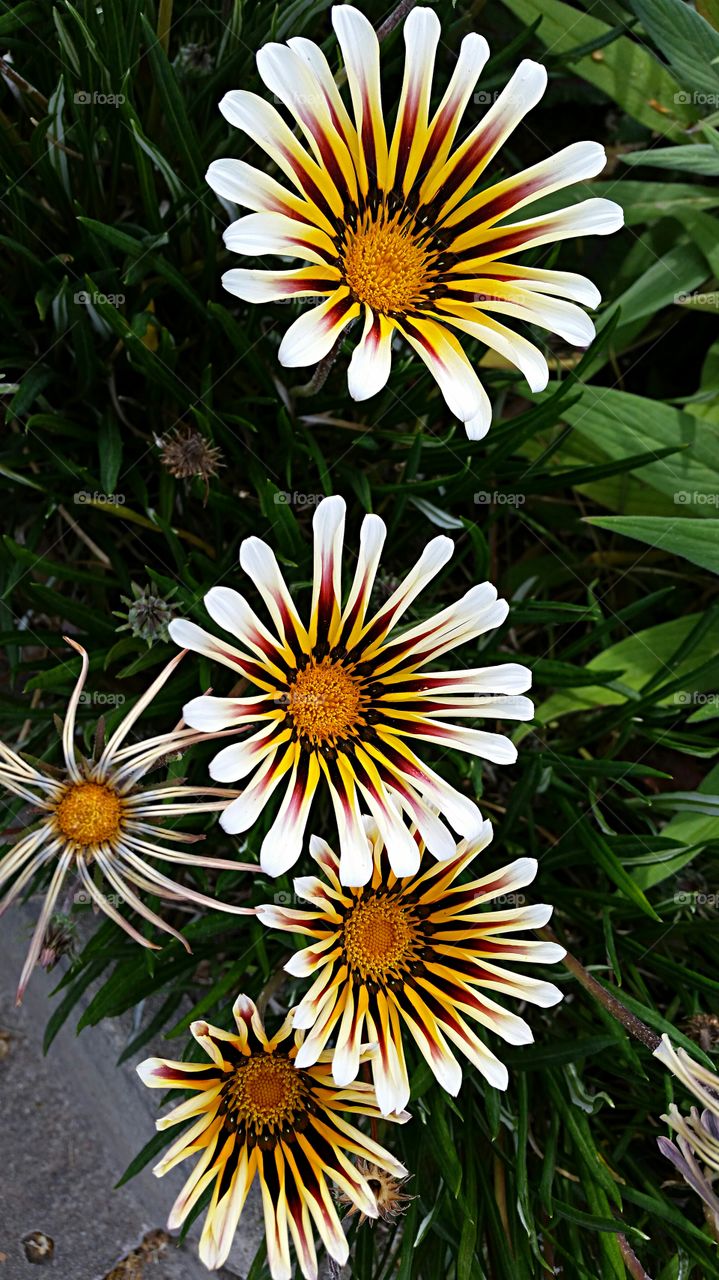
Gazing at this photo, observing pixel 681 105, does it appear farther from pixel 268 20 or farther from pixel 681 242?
pixel 268 20

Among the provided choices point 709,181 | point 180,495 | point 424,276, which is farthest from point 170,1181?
point 709,181

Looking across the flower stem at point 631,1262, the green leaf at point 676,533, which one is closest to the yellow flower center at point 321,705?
the green leaf at point 676,533

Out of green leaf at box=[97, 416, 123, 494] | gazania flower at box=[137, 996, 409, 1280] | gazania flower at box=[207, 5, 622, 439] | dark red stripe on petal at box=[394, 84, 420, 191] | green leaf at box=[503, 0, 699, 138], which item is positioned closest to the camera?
gazania flower at box=[207, 5, 622, 439]

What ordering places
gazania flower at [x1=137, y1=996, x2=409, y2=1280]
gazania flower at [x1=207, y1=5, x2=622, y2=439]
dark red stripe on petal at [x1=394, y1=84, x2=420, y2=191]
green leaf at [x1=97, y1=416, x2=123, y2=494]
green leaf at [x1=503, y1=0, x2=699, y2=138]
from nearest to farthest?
gazania flower at [x1=207, y1=5, x2=622, y2=439] < dark red stripe on petal at [x1=394, y1=84, x2=420, y2=191] < gazania flower at [x1=137, y1=996, x2=409, y2=1280] < green leaf at [x1=97, y1=416, x2=123, y2=494] < green leaf at [x1=503, y1=0, x2=699, y2=138]

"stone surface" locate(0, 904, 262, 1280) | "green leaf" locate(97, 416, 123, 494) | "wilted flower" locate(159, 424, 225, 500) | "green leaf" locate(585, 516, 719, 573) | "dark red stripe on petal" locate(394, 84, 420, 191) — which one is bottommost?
"stone surface" locate(0, 904, 262, 1280)

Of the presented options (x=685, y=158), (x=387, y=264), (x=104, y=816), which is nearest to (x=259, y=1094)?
(x=104, y=816)

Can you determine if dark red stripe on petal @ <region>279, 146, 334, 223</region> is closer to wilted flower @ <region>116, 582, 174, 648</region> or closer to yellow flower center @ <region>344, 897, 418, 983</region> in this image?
wilted flower @ <region>116, 582, 174, 648</region>

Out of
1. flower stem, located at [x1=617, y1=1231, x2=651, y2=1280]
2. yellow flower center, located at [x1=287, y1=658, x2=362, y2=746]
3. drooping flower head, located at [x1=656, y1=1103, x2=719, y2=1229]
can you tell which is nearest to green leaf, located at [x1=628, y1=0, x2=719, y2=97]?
yellow flower center, located at [x1=287, y1=658, x2=362, y2=746]

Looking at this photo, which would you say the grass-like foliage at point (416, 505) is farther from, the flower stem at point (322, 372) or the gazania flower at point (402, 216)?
the gazania flower at point (402, 216)

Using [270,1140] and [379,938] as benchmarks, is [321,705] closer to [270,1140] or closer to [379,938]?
[379,938]
